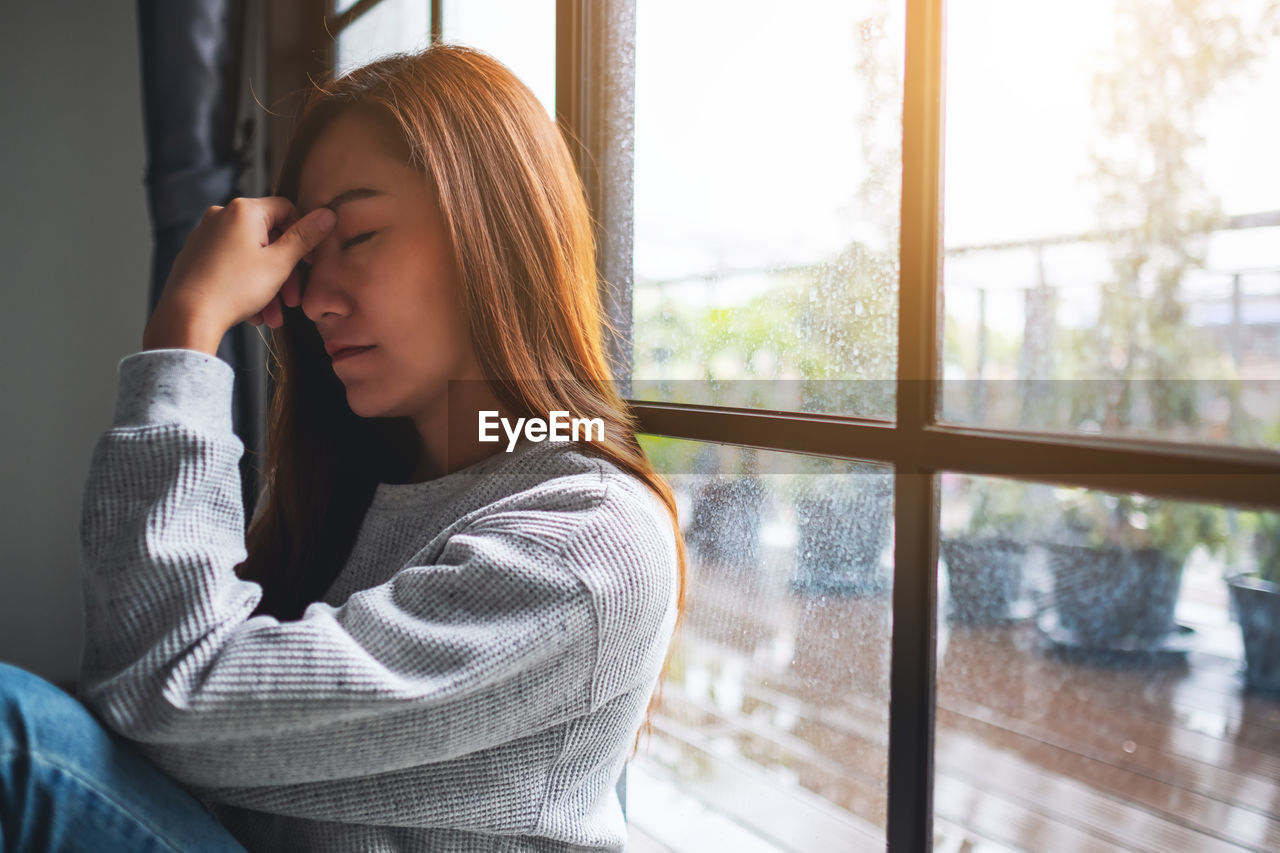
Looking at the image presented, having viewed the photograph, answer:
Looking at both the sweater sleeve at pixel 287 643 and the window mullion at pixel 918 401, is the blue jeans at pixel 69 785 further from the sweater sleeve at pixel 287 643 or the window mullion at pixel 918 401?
the window mullion at pixel 918 401

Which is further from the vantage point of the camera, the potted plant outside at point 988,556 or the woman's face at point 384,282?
the woman's face at point 384,282

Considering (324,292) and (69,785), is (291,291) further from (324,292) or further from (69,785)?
(69,785)

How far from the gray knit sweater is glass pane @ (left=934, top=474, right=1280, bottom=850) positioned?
0.81 ft

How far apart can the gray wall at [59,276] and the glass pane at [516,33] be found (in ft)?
4.43

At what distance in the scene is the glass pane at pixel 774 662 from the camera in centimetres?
77

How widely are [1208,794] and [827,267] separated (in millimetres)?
486

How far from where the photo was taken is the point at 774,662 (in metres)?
0.89

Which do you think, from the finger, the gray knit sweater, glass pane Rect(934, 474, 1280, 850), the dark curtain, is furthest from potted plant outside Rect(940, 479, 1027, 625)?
the dark curtain

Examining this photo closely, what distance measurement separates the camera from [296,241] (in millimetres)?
908

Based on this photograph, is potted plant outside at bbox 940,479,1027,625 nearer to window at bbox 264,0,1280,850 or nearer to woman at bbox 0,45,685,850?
window at bbox 264,0,1280,850

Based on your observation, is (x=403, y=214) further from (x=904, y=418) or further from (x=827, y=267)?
(x=904, y=418)

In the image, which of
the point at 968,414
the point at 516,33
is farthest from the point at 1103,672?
the point at 516,33

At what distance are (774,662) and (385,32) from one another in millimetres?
1424

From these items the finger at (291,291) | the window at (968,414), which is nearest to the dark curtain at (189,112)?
the finger at (291,291)
